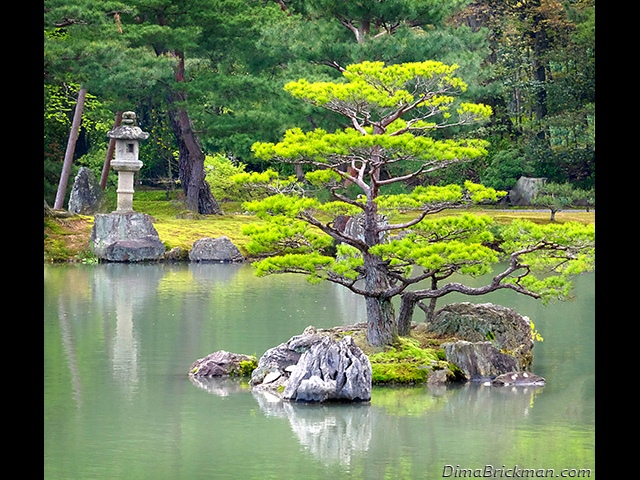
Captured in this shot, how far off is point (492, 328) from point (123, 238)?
13011mm

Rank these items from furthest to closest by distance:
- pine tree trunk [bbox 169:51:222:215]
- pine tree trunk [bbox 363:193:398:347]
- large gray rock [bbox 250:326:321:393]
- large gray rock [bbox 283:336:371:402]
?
pine tree trunk [bbox 169:51:222:215]
pine tree trunk [bbox 363:193:398:347]
large gray rock [bbox 250:326:321:393]
large gray rock [bbox 283:336:371:402]

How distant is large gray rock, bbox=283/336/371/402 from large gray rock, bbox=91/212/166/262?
13.6 m

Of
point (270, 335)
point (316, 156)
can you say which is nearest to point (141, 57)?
point (270, 335)

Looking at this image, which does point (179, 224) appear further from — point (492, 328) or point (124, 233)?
point (492, 328)

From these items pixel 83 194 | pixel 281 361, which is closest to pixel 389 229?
pixel 281 361

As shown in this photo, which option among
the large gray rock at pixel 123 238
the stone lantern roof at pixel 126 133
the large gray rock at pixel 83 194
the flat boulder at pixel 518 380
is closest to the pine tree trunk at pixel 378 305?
the flat boulder at pixel 518 380

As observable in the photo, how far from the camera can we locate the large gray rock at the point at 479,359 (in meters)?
11.7

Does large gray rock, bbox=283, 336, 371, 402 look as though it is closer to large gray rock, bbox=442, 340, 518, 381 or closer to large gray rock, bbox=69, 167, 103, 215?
large gray rock, bbox=442, 340, 518, 381

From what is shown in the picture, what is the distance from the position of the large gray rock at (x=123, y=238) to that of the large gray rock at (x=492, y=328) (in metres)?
12.2

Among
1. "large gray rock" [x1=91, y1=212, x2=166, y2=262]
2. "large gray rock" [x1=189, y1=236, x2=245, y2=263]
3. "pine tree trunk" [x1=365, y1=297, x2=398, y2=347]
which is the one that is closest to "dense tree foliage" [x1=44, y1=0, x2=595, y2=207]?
"large gray rock" [x1=189, y1=236, x2=245, y2=263]

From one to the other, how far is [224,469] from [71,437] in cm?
156

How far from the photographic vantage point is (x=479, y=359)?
38.4ft

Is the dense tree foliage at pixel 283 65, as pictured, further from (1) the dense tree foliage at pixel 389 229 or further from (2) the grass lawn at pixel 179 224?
(1) the dense tree foliage at pixel 389 229

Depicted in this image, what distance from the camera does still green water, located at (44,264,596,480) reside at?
8602mm
